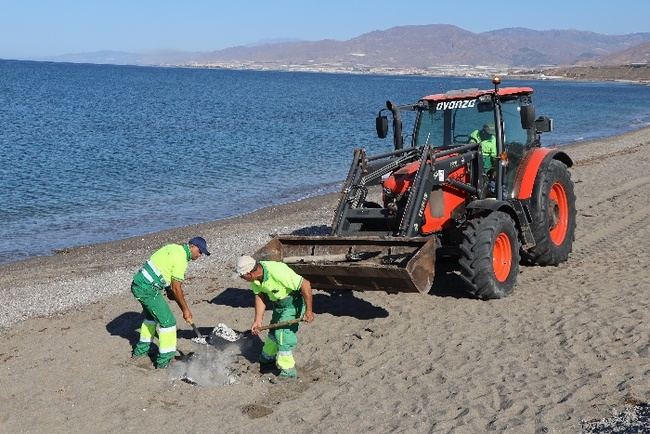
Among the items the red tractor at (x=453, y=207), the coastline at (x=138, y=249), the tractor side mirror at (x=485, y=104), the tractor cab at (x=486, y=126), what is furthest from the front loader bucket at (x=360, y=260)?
the coastline at (x=138, y=249)

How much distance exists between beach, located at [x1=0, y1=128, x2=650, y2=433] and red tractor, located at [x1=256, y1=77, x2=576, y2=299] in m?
0.57

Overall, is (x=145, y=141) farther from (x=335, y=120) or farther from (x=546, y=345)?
(x=546, y=345)

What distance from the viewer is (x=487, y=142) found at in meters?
10.5

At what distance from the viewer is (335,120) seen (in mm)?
49562

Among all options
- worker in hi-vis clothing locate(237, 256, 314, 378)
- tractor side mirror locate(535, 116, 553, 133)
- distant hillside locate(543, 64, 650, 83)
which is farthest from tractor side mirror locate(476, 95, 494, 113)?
distant hillside locate(543, 64, 650, 83)

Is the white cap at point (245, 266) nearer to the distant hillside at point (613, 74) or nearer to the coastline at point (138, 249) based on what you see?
the coastline at point (138, 249)

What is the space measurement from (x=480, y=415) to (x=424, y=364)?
1346mm

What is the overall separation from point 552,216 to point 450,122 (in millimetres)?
2118

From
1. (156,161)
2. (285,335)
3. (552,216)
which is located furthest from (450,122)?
(156,161)

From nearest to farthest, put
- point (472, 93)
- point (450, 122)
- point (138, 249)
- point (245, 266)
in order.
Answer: point (245, 266) → point (472, 93) → point (450, 122) → point (138, 249)

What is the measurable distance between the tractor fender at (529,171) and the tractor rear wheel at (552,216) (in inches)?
2.8

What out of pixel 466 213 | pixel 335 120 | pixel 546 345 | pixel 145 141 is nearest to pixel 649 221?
pixel 466 213

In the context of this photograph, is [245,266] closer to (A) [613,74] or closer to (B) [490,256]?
(B) [490,256]

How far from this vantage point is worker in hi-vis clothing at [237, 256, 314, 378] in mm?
7395
